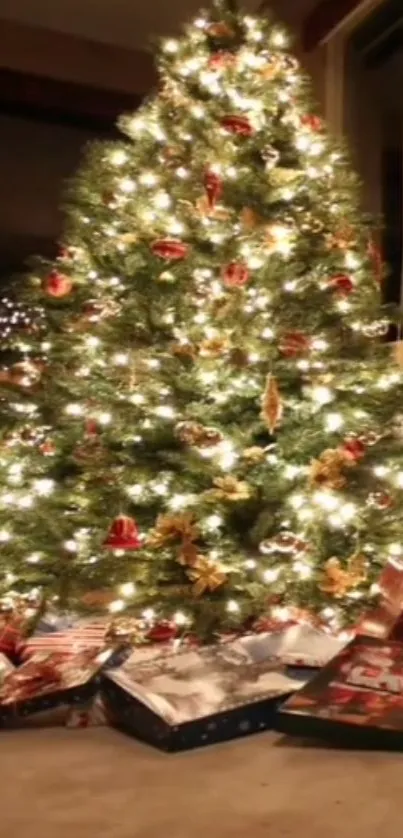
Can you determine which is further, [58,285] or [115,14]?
[115,14]

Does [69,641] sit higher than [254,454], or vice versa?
[254,454]

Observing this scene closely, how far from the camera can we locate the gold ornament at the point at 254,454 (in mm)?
2139

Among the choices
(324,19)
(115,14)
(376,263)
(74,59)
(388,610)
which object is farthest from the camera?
(74,59)

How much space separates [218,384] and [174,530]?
0.33 meters

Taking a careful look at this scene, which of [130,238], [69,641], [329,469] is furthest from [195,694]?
[130,238]

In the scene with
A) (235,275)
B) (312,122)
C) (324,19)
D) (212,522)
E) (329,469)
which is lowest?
(212,522)

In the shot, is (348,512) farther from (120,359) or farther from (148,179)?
(148,179)

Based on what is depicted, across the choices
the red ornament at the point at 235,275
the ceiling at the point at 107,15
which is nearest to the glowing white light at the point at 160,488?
the red ornament at the point at 235,275

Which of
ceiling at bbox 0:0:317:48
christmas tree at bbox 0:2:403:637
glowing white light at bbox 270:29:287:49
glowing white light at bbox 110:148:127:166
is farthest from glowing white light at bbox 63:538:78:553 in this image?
ceiling at bbox 0:0:317:48

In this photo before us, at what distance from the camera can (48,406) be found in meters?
2.45

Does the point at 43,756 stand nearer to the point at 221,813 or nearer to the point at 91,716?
the point at 91,716

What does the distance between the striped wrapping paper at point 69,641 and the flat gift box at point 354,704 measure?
1.49 ft

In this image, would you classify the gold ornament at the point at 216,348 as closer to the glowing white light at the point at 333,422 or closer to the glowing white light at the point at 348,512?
the glowing white light at the point at 333,422

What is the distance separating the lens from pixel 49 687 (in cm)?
165
